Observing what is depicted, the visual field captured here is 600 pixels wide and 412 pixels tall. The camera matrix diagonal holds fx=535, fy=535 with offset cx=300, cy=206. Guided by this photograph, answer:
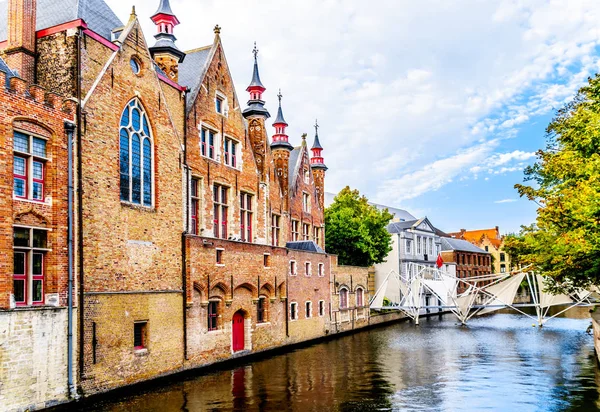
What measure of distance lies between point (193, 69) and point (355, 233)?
76.5 feet

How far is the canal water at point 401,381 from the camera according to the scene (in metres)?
16.5

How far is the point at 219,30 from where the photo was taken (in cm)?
2816

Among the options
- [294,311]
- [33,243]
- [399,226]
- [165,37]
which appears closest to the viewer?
[33,243]

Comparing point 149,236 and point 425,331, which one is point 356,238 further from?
point 149,236

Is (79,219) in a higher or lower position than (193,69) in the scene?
lower

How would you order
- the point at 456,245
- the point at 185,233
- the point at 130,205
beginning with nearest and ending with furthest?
the point at 130,205
the point at 185,233
the point at 456,245

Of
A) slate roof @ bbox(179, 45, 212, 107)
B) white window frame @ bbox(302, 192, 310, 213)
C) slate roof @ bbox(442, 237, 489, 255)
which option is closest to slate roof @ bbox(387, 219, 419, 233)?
slate roof @ bbox(442, 237, 489, 255)

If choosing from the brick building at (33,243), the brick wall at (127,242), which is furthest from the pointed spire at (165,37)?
the brick building at (33,243)

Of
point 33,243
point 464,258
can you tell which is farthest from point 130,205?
point 464,258

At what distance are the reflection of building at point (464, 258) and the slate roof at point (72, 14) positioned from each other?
56.3 metres

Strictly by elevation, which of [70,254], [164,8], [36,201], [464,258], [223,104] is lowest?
[464,258]

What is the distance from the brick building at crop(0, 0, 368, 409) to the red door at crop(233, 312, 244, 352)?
9cm

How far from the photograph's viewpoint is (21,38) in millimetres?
17969

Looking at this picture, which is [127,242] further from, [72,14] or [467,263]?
[467,263]
